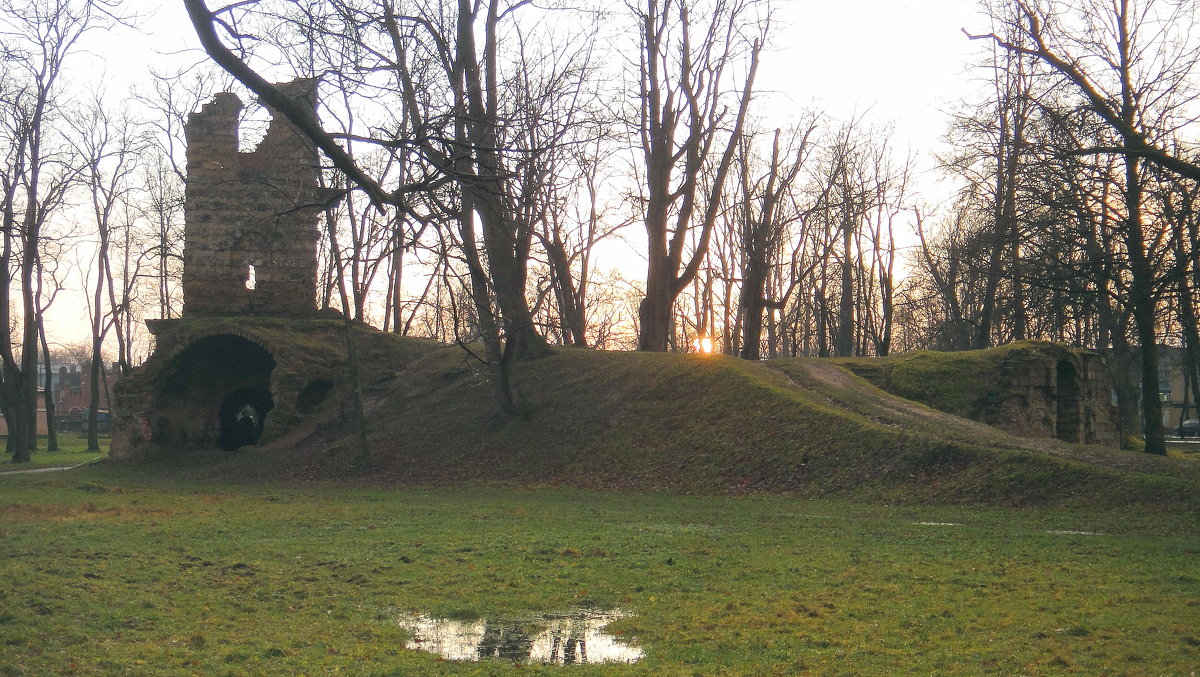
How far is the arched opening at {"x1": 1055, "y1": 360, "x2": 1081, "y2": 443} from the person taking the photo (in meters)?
28.5

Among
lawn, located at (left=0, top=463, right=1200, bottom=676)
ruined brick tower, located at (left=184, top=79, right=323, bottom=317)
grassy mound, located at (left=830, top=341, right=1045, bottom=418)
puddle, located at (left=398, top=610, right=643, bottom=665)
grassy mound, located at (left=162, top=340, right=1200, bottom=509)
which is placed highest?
ruined brick tower, located at (left=184, top=79, right=323, bottom=317)

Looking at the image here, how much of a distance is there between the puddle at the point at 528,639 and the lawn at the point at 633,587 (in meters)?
0.16

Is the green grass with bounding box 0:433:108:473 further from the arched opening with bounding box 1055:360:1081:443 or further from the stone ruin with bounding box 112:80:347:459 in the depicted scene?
→ the arched opening with bounding box 1055:360:1081:443

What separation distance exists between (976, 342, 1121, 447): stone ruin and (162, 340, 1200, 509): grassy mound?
3.09 m

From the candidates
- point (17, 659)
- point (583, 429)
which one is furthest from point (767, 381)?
point (17, 659)

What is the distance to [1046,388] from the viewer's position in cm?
2702

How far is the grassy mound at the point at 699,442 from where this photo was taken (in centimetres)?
1753

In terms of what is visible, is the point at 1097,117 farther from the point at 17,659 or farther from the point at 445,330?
the point at 445,330

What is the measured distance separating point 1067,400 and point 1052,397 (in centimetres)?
196

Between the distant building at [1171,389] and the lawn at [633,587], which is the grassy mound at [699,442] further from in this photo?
the distant building at [1171,389]

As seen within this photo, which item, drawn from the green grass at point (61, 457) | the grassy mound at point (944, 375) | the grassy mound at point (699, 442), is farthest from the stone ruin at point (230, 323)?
the grassy mound at point (944, 375)

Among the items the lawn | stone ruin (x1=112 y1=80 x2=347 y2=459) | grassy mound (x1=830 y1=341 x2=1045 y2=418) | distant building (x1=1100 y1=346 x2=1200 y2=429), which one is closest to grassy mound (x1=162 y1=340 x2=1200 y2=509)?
grassy mound (x1=830 y1=341 x2=1045 y2=418)

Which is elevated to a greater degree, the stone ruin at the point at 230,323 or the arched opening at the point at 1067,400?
the stone ruin at the point at 230,323

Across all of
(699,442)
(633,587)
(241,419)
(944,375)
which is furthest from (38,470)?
(633,587)
